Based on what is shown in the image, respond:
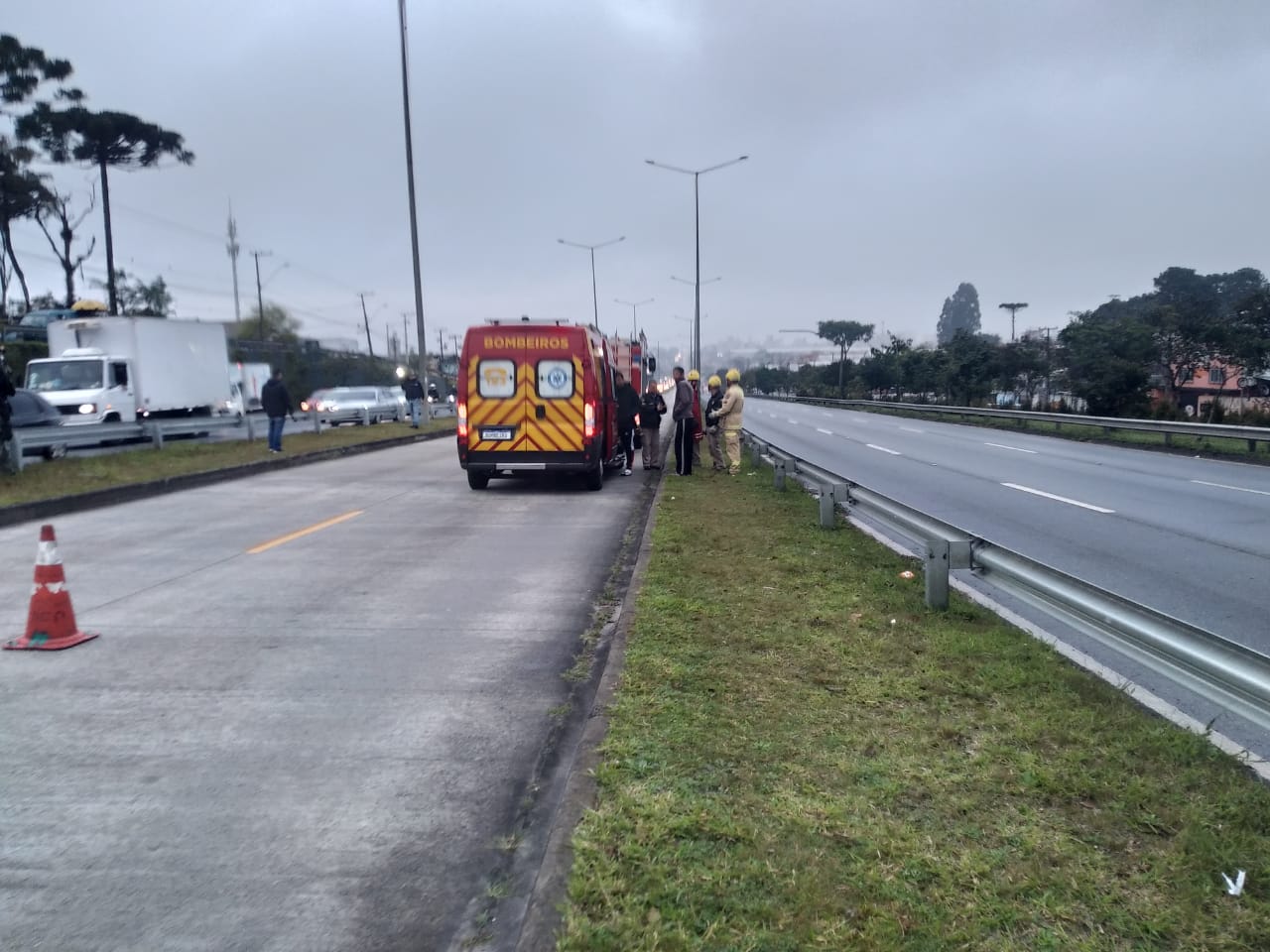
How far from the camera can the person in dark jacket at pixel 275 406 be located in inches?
807

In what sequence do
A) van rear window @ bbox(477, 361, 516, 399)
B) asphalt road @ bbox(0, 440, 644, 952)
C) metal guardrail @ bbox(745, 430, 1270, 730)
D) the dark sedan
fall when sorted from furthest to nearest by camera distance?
the dark sedan < van rear window @ bbox(477, 361, 516, 399) < metal guardrail @ bbox(745, 430, 1270, 730) < asphalt road @ bbox(0, 440, 644, 952)

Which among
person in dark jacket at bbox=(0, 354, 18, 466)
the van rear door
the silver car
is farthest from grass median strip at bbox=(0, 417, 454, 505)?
the silver car

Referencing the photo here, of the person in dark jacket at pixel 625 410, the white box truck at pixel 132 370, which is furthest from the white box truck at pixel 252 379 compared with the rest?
the person in dark jacket at pixel 625 410

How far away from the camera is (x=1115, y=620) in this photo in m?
4.54

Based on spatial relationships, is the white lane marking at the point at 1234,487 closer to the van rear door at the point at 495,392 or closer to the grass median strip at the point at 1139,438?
the grass median strip at the point at 1139,438

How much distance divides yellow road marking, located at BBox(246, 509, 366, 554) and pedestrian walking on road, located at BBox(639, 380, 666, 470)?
20.5ft

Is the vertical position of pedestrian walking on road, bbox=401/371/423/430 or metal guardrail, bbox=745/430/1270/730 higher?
pedestrian walking on road, bbox=401/371/423/430

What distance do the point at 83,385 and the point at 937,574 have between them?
74.4ft

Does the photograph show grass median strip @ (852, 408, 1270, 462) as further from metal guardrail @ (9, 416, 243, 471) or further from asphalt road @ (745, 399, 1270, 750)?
metal guardrail @ (9, 416, 243, 471)

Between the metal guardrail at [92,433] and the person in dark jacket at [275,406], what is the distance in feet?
8.13

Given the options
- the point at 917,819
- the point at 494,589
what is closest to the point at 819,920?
the point at 917,819

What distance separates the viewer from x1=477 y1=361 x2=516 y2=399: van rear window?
1465 cm

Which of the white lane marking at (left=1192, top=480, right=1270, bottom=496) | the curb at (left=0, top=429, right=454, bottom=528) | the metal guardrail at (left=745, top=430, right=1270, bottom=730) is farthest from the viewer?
the white lane marking at (left=1192, top=480, right=1270, bottom=496)

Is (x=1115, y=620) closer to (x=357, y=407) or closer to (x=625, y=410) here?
(x=625, y=410)
